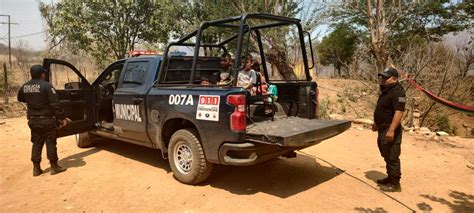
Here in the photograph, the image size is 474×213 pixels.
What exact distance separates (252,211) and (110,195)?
1894 mm

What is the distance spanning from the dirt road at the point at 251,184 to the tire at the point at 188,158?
0.16 m

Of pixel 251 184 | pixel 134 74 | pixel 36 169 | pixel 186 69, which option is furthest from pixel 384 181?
pixel 36 169

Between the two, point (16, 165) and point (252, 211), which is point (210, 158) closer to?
point (252, 211)

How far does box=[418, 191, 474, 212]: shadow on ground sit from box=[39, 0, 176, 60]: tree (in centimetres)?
1325

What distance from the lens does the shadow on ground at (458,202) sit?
416 centimetres

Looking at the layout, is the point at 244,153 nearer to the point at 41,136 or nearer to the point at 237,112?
the point at 237,112

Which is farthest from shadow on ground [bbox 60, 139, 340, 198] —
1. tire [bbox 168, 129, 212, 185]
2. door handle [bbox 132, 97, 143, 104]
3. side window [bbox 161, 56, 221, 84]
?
side window [bbox 161, 56, 221, 84]

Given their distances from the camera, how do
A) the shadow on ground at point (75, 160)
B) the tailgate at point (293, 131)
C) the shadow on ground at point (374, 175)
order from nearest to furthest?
the tailgate at point (293, 131)
the shadow on ground at point (374, 175)
the shadow on ground at point (75, 160)

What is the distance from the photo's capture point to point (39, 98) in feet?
17.6

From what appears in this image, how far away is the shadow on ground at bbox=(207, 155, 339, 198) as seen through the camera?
479 centimetres

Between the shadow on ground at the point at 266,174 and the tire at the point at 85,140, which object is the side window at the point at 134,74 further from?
the tire at the point at 85,140

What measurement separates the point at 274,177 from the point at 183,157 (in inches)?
53.0

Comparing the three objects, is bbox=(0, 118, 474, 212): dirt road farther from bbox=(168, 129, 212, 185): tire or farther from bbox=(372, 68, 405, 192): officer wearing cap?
bbox=(372, 68, 405, 192): officer wearing cap

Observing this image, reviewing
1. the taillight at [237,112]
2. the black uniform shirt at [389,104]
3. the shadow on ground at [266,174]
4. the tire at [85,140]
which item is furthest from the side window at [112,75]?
the black uniform shirt at [389,104]
